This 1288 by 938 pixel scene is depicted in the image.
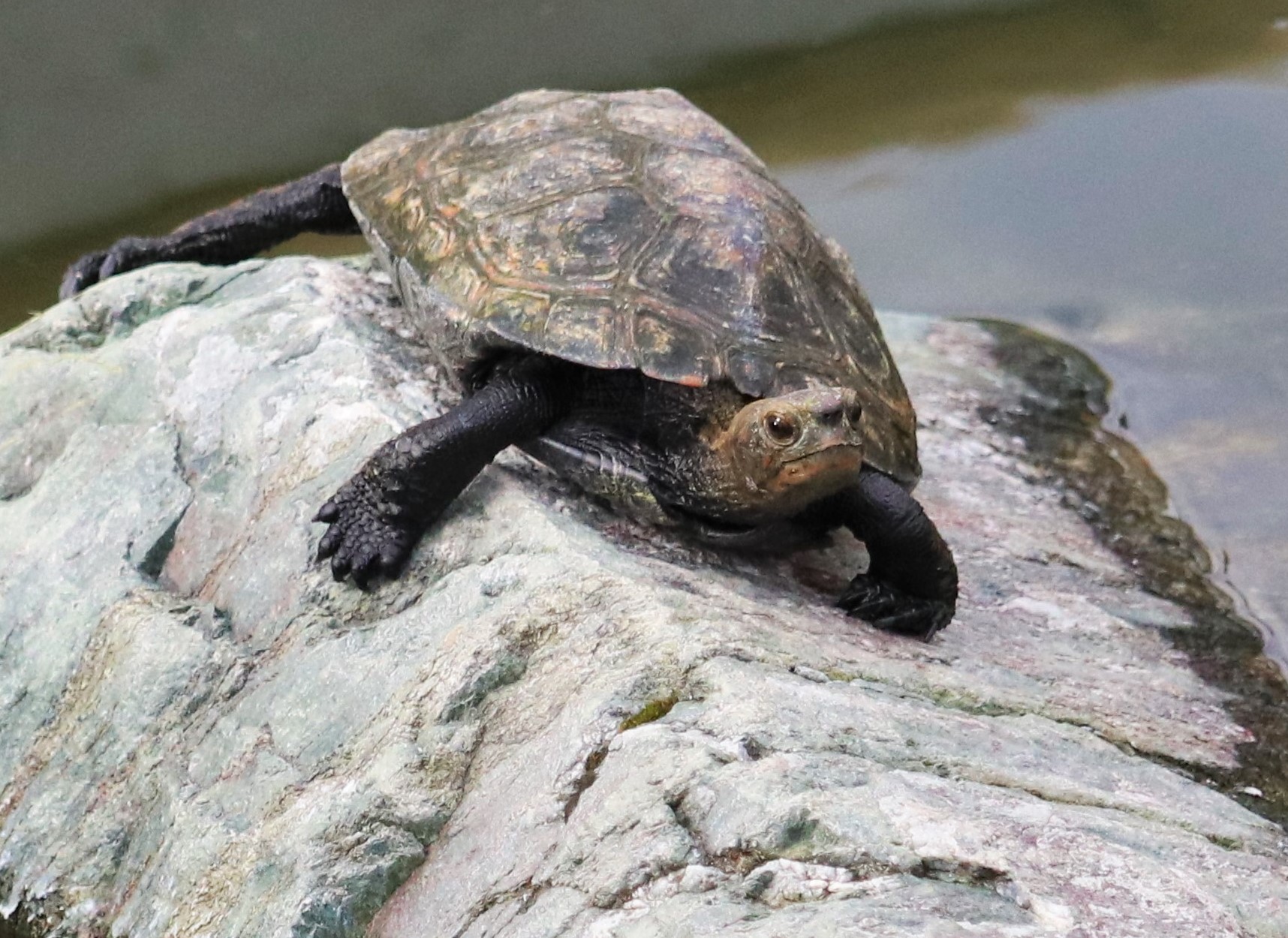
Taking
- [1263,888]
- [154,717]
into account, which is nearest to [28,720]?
[154,717]

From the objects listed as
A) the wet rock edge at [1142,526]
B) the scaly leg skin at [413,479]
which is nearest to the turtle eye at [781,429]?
the scaly leg skin at [413,479]

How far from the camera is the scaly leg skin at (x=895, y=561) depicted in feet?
9.52

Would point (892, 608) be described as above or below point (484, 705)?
below

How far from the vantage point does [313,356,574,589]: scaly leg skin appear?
2.66 metres

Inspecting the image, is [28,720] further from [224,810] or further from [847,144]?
[847,144]

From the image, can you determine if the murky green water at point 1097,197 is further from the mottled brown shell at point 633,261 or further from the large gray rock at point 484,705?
the mottled brown shell at point 633,261

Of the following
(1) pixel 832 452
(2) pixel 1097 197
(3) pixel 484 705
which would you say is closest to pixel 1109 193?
(2) pixel 1097 197

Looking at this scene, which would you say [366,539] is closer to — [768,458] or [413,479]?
[413,479]

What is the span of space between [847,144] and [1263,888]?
5.79 m

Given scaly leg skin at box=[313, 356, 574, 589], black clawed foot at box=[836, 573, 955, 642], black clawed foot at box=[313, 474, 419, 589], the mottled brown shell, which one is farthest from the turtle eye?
black clawed foot at box=[313, 474, 419, 589]

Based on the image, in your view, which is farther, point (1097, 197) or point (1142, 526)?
point (1097, 197)

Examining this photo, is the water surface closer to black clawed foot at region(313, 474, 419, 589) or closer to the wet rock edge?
the wet rock edge

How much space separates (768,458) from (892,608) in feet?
1.73

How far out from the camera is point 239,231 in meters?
4.33
